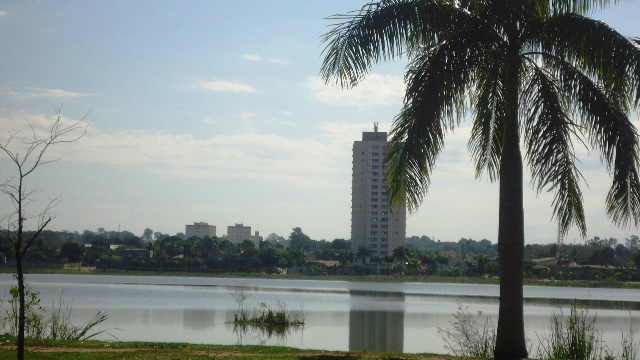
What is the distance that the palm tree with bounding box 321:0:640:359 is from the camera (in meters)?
14.8

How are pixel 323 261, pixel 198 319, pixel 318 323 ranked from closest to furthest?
1. pixel 318 323
2. pixel 198 319
3. pixel 323 261

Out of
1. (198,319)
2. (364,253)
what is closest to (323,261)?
(364,253)

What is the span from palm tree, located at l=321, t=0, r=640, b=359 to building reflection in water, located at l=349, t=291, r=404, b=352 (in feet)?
37.3

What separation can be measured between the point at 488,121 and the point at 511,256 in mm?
4021

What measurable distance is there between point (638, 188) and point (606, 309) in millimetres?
39820

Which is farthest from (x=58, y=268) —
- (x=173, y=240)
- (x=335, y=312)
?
(x=335, y=312)

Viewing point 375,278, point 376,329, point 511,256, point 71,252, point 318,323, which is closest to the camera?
point 511,256

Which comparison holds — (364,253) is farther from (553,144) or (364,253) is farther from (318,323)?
(553,144)

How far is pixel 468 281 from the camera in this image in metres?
120

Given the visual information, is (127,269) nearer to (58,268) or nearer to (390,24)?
(58,268)

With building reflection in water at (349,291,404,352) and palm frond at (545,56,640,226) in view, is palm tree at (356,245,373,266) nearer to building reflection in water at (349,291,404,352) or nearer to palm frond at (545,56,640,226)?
building reflection in water at (349,291,404,352)

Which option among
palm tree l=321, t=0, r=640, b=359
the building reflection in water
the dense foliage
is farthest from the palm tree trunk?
the dense foliage

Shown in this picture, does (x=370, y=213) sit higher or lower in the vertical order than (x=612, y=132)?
higher

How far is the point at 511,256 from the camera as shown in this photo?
14.8m
